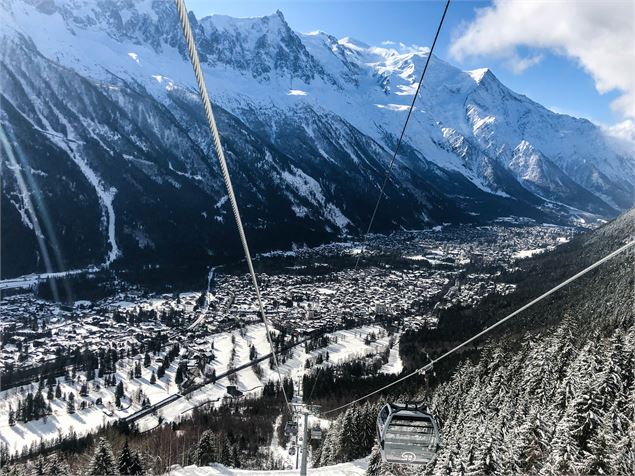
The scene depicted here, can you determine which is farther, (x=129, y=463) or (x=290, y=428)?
(x=129, y=463)

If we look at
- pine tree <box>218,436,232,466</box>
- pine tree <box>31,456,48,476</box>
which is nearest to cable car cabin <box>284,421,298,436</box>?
pine tree <box>31,456,48,476</box>

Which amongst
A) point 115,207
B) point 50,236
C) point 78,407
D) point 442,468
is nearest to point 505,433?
point 442,468

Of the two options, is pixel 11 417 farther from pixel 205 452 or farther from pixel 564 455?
pixel 564 455

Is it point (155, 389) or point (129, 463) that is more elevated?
point (129, 463)

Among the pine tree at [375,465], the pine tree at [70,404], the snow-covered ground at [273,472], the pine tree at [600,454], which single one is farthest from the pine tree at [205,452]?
the pine tree at [70,404]

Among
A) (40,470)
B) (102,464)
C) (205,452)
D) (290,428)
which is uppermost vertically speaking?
(290,428)

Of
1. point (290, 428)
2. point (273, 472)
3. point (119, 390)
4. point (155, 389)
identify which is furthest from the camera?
point (155, 389)

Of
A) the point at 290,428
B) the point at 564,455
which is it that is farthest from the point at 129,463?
the point at 564,455

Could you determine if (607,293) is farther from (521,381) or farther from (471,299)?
(471,299)
